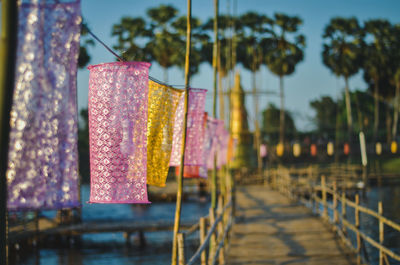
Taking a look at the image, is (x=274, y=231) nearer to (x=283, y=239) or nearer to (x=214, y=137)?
(x=283, y=239)

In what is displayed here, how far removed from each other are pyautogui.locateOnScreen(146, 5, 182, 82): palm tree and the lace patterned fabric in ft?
74.1

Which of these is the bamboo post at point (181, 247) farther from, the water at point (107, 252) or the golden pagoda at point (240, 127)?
the golden pagoda at point (240, 127)

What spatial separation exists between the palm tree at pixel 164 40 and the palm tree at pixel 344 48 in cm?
1190

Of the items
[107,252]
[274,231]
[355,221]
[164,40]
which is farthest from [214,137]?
[164,40]

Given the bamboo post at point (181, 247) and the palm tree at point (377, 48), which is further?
the palm tree at point (377, 48)

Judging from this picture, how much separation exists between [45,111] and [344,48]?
3395 cm

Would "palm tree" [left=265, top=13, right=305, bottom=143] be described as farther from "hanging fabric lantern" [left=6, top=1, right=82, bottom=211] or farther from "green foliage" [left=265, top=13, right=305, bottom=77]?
"hanging fabric lantern" [left=6, top=1, right=82, bottom=211]

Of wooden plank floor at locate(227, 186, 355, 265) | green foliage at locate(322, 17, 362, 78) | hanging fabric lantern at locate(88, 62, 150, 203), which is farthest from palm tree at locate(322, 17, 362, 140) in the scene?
hanging fabric lantern at locate(88, 62, 150, 203)

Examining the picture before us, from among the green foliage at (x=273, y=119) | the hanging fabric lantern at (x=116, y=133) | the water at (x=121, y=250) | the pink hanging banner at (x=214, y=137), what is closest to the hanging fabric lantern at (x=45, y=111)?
the hanging fabric lantern at (x=116, y=133)

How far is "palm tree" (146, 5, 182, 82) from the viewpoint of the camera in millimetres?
26984

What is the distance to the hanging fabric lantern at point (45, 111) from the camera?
267 cm

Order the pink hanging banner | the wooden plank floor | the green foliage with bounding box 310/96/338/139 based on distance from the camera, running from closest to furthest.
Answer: the wooden plank floor → the pink hanging banner → the green foliage with bounding box 310/96/338/139

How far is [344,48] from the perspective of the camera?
3425 centimetres

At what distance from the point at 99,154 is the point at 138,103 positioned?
58cm
